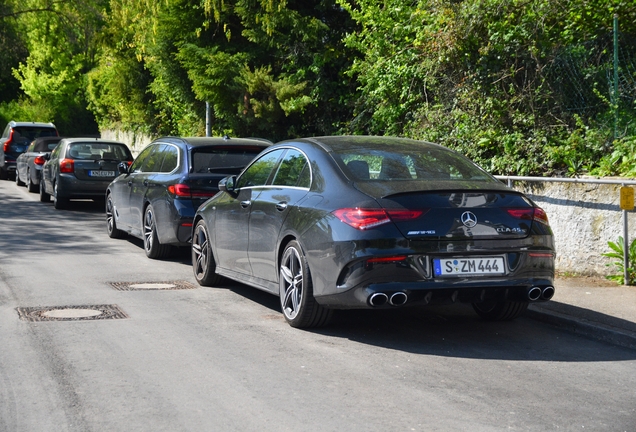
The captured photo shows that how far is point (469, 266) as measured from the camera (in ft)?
23.1

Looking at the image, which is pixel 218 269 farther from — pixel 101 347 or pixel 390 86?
pixel 390 86

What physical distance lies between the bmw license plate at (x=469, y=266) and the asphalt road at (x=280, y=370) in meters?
0.59

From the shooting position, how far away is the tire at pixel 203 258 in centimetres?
992

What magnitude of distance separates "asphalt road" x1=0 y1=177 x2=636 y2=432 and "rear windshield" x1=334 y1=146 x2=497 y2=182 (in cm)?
129

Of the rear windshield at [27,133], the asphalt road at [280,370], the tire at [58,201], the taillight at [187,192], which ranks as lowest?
the asphalt road at [280,370]

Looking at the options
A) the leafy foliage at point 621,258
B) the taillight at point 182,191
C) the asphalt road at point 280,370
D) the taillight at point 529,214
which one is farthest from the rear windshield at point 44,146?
the taillight at point 529,214

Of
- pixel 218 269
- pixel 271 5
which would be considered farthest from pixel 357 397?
pixel 271 5

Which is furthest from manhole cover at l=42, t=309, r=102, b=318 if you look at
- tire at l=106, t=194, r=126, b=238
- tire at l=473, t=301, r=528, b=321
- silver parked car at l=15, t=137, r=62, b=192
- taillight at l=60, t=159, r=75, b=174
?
silver parked car at l=15, t=137, r=62, b=192

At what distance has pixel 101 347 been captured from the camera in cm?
693

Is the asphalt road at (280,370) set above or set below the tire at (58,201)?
below

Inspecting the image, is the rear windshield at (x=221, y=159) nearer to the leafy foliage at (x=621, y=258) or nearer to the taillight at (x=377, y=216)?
the leafy foliage at (x=621, y=258)

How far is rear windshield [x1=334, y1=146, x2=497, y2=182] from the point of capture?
7609 millimetres

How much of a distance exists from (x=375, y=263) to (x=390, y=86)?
8496mm

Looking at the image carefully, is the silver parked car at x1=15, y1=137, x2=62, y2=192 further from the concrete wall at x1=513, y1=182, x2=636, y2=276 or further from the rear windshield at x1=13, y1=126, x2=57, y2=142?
the concrete wall at x1=513, y1=182, x2=636, y2=276
